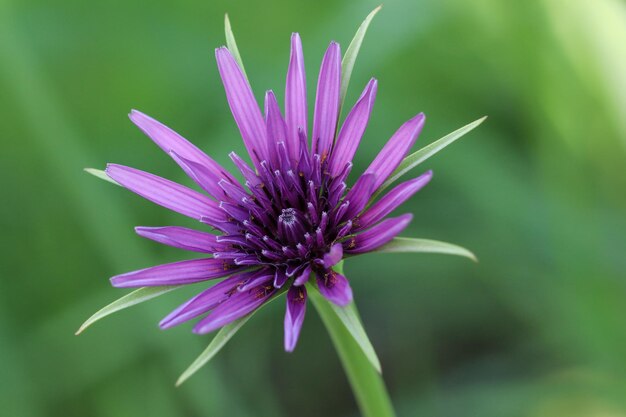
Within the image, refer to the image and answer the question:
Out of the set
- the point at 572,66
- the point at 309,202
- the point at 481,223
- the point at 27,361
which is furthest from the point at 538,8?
the point at 27,361

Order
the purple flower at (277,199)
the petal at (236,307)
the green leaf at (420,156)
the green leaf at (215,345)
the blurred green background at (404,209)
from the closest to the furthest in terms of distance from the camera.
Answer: the green leaf at (215,345) → the petal at (236,307) → the green leaf at (420,156) → the purple flower at (277,199) → the blurred green background at (404,209)

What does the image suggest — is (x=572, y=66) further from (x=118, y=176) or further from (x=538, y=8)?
(x=118, y=176)

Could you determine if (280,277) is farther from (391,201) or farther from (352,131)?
(352,131)

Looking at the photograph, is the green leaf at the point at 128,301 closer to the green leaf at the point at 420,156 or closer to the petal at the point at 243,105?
the petal at the point at 243,105

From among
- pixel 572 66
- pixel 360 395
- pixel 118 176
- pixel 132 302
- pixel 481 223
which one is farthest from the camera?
pixel 481 223

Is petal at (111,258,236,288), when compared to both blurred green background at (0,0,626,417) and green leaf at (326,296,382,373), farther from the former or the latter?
blurred green background at (0,0,626,417)

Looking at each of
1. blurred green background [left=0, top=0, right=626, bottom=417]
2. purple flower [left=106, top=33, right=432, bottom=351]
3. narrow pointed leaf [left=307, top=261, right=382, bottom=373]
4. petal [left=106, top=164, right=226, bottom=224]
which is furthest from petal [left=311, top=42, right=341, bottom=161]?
blurred green background [left=0, top=0, right=626, bottom=417]

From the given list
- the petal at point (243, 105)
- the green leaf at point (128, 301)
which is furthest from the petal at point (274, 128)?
the green leaf at point (128, 301)
